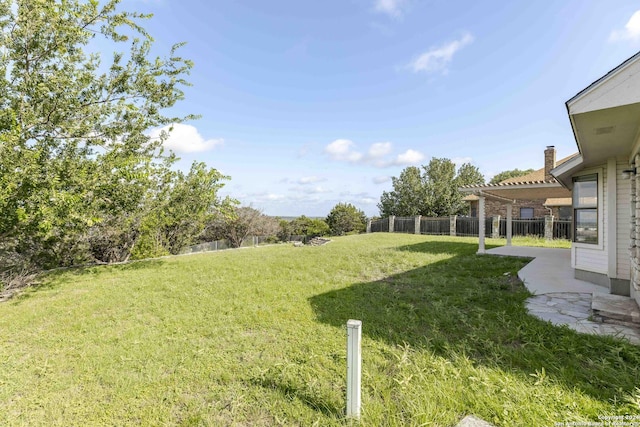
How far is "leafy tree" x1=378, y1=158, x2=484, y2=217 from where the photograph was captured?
27.8 metres

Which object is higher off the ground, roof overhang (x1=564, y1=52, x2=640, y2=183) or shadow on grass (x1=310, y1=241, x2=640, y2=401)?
roof overhang (x1=564, y1=52, x2=640, y2=183)

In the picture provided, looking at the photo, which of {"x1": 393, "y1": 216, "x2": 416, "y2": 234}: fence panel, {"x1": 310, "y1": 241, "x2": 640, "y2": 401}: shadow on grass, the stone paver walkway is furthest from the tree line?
{"x1": 393, "y1": 216, "x2": 416, "y2": 234}: fence panel

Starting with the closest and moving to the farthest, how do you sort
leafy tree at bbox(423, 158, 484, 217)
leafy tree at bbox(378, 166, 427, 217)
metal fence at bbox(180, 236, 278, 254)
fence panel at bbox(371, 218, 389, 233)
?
metal fence at bbox(180, 236, 278, 254)
fence panel at bbox(371, 218, 389, 233)
leafy tree at bbox(423, 158, 484, 217)
leafy tree at bbox(378, 166, 427, 217)

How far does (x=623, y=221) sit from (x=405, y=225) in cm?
1743

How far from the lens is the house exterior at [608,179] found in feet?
9.53

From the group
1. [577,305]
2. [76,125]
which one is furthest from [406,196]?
[76,125]

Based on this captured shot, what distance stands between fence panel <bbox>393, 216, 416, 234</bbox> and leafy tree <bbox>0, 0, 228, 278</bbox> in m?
16.9

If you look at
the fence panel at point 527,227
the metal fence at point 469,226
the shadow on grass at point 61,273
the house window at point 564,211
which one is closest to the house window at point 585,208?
the shadow on grass at point 61,273

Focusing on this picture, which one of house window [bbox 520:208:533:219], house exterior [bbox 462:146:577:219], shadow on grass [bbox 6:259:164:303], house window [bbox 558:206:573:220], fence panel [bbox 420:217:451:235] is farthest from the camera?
house window [bbox 520:208:533:219]

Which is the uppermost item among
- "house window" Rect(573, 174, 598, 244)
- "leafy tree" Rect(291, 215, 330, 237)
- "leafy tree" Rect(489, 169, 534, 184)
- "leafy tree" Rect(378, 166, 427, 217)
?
"leafy tree" Rect(489, 169, 534, 184)

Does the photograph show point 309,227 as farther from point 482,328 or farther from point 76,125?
point 482,328

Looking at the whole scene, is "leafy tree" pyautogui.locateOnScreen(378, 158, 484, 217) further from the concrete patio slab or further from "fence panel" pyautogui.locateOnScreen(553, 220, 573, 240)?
the concrete patio slab

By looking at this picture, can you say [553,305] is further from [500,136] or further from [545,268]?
[500,136]

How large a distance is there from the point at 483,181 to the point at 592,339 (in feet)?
119
